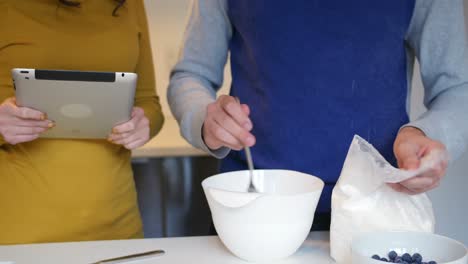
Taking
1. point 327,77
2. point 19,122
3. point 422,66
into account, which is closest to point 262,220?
point 327,77

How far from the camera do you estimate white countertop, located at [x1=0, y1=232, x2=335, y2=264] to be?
2.90 feet

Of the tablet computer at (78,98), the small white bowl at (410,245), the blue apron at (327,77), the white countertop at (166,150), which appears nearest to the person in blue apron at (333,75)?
the blue apron at (327,77)

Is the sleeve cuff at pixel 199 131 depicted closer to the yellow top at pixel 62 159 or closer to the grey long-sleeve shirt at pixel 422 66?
the grey long-sleeve shirt at pixel 422 66

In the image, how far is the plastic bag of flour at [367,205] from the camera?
0.83 metres

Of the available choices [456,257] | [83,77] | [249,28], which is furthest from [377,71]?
[83,77]

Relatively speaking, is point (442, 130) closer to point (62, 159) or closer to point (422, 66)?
point (422, 66)

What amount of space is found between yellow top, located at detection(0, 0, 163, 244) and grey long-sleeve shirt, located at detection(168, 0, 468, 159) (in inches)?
8.8

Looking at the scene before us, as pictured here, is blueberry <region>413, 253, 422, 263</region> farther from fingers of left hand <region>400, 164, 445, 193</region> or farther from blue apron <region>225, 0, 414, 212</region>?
blue apron <region>225, 0, 414, 212</region>

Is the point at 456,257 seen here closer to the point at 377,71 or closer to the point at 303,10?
the point at 377,71

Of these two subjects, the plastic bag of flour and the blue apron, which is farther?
the blue apron

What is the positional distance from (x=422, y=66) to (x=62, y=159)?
0.74 meters

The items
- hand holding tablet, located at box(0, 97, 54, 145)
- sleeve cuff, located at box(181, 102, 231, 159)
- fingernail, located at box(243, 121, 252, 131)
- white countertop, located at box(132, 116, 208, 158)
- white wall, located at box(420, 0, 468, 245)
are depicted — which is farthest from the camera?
white wall, located at box(420, 0, 468, 245)

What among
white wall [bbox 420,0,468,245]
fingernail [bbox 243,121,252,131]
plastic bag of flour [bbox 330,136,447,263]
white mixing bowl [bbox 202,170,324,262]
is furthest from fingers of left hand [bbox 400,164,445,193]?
white wall [bbox 420,0,468,245]

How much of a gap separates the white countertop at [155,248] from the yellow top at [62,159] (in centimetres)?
21
